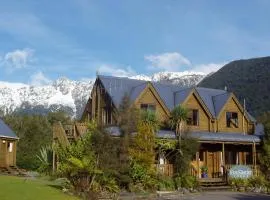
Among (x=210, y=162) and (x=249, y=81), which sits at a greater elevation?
(x=249, y=81)

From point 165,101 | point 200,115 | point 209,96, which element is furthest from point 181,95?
point 209,96

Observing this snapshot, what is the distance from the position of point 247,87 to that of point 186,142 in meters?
54.1

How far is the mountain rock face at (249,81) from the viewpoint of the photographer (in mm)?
79875

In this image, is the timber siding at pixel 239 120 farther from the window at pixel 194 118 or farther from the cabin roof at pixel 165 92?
the window at pixel 194 118

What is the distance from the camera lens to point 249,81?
9181 cm

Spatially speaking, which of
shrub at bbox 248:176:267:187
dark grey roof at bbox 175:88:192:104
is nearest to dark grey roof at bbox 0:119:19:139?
dark grey roof at bbox 175:88:192:104

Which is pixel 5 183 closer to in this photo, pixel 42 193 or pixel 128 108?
pixel 42 193

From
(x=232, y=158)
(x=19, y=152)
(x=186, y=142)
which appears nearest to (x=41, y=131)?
(x=19, y=152)

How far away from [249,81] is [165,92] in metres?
48.7

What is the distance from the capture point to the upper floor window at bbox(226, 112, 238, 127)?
157ft

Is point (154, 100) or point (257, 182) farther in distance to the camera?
point (154, 100)

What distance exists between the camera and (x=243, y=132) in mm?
A: 48062

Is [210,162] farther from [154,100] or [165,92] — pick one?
[165,92]

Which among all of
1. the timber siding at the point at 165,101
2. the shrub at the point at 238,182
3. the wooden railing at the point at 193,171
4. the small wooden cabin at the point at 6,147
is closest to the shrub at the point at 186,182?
the wooden railing at the point at 193,171
